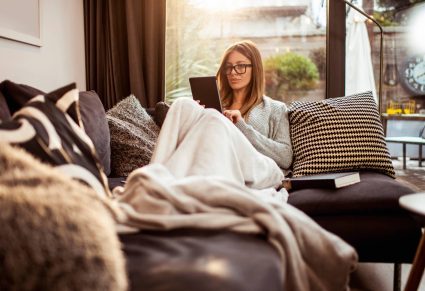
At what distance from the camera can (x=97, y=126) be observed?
1.83m

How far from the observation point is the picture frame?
6.68 ft

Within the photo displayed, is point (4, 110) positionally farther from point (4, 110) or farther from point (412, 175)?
point (412, 175)

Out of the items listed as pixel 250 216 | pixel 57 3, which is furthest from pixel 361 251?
pixel 57 3

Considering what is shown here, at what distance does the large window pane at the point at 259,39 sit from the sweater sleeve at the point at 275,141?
1.40 meters

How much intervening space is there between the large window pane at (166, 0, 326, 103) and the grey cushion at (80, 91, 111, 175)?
1514 millimetres

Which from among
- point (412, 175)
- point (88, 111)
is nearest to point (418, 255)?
point (88, 111)

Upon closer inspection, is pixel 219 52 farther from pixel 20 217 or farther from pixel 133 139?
pixel 20 217

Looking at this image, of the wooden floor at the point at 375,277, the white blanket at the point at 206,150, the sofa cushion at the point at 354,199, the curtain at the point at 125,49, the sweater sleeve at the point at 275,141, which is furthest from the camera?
the curtain at the point at 125,49

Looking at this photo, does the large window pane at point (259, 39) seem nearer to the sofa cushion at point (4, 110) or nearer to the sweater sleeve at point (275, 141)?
the sweater sleeve at point (275, 141)

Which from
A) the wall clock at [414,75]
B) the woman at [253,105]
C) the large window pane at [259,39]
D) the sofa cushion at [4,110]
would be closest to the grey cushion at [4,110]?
the sofa cushion at [4,110]

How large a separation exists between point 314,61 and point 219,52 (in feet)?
3.20

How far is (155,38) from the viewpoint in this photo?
3.29 meters

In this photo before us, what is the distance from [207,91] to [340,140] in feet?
2.20

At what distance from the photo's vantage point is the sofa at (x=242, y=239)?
29.2 inches
